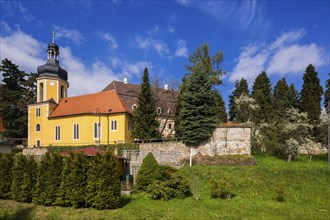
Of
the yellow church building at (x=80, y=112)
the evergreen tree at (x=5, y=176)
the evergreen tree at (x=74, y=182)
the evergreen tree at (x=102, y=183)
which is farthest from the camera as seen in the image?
the yellow church building at (x=80, y=112)

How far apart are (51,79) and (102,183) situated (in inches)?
1280

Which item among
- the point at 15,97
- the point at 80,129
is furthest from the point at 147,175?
the point at 15,97

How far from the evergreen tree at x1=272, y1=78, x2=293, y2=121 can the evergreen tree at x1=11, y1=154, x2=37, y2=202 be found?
101 feet

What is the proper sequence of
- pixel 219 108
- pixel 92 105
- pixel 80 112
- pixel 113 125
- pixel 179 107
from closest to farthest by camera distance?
pixel 179 107, pixel 113 125, pixel 80 112, pixel 219 108, pixel 92 105

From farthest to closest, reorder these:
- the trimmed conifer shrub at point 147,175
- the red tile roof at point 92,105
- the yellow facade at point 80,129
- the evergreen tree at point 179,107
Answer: the red tile roof at point 92,105 → the yellow facade at point 80,129 → the evergreen tree at point 179,107 → the trimmed conifer shrub at point 147,175

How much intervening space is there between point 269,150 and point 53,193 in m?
21.9

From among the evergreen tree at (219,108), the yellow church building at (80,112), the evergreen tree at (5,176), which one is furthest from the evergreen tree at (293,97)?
the evergreen tree at (5,176)

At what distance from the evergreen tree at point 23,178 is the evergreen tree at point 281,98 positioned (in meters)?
30.7

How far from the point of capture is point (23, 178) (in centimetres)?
1538

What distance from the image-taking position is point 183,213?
12109 mm

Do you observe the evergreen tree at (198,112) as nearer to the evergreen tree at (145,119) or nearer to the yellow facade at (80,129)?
the evergreen tree at (145,119)

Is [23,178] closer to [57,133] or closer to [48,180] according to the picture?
[48,180]

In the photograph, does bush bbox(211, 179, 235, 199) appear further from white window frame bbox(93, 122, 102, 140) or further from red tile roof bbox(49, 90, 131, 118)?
white window frame bbox(93, 122, 102, 140)

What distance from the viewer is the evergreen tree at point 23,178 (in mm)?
15120
